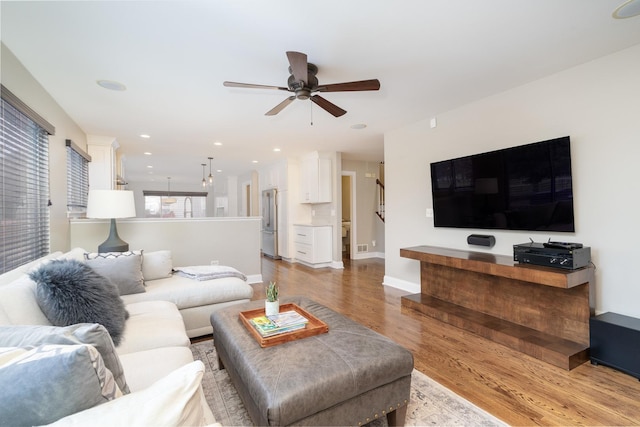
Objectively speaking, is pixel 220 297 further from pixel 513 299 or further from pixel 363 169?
pixel 363 169

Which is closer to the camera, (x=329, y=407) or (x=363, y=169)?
(x=329, y=407)

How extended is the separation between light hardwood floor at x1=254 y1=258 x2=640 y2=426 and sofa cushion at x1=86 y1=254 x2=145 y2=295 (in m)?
2.16

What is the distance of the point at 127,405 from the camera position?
2.10 feet

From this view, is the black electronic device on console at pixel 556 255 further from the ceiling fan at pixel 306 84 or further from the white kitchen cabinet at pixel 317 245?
the white kitchen cabinet at pixel 317 245

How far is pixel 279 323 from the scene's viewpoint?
70.1 inches

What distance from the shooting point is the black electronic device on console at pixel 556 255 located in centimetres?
222

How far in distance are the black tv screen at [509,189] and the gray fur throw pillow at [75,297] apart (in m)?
3.33

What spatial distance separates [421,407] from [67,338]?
1.78 meters

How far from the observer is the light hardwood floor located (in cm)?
168

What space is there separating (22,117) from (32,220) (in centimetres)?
89

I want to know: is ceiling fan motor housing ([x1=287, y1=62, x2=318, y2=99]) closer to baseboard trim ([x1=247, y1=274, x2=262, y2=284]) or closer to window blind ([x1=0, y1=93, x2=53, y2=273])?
window blind ([x1=0, y1=93, x2=53, y2=273])

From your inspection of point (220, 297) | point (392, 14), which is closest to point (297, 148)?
point (220, 297)

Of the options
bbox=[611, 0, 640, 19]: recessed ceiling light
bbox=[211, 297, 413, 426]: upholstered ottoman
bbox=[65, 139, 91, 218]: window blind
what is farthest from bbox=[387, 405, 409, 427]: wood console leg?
bbox=[65, 139, 91, 218]: window blind

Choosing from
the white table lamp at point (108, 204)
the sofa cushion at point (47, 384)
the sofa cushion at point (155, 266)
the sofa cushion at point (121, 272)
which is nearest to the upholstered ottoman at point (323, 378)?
the sofa cushion at point (47, 384)
